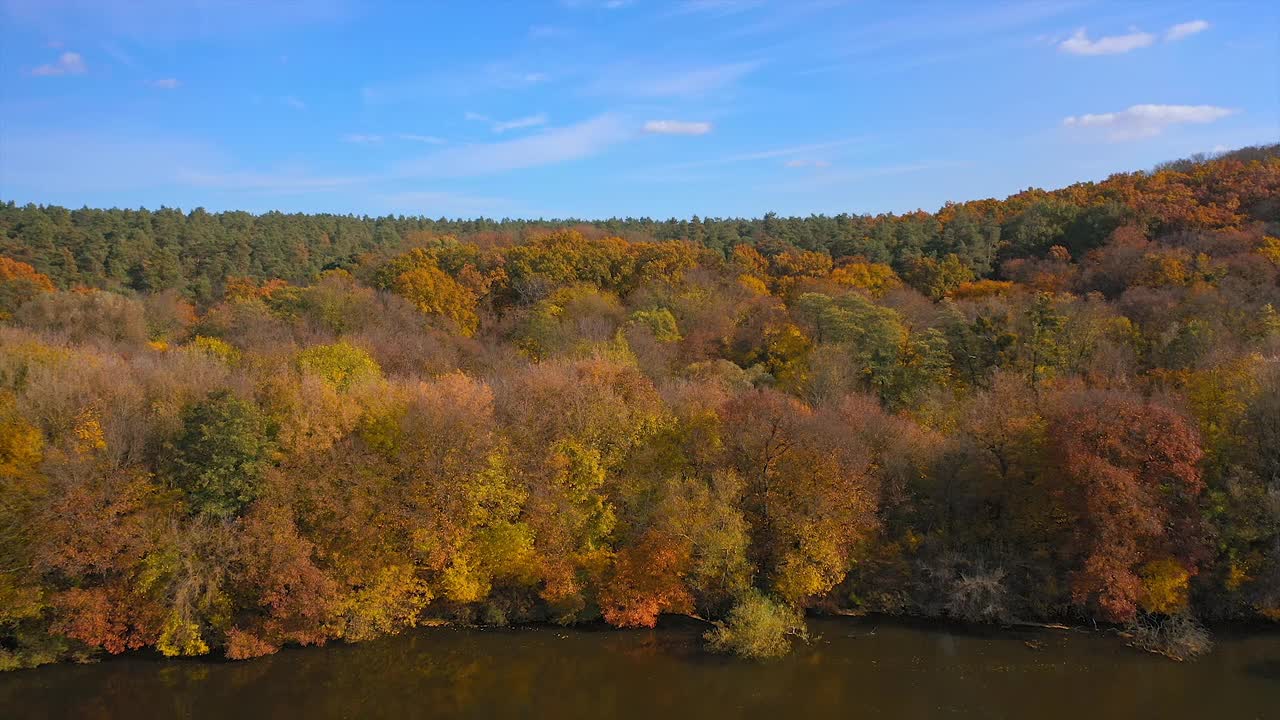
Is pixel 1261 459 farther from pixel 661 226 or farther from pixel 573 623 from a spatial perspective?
pixel 661 226

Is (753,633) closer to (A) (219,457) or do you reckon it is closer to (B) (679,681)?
(B) (679,681)

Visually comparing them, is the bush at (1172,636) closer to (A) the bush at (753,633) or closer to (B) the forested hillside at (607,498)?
(B) the forested hillside at (607,498)

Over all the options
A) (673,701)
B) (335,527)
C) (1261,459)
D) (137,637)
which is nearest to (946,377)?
(1261,459)

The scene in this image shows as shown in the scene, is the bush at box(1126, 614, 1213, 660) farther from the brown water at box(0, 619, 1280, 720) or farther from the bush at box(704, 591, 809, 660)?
the bush at box(704, 591, 809, 660)

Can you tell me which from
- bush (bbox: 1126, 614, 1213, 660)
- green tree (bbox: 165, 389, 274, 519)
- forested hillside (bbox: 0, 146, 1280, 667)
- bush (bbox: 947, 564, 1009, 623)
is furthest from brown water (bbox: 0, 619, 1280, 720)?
green tree (bbox: 165, 389, 274, 519)

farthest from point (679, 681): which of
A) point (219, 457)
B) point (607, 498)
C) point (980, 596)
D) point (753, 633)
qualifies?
point (219, 457)

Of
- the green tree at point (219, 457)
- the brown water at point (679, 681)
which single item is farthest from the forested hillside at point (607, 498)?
the brown water at point (679, 681)
